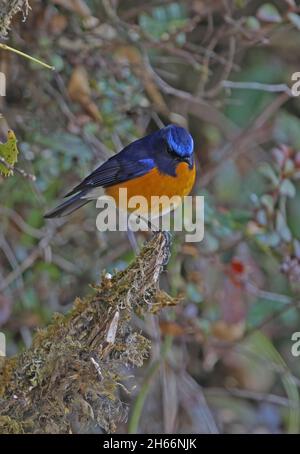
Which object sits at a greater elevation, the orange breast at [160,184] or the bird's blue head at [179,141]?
the bird's blue head at [179,141]

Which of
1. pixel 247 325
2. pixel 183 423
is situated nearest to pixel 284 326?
pixel 247 325

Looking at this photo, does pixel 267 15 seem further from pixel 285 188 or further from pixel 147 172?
pixel 147 172

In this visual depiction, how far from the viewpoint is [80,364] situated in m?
2.42

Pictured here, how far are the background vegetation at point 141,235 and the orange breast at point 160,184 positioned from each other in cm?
28

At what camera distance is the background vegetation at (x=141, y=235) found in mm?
4305

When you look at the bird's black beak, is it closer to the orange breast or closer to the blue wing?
the orange breast

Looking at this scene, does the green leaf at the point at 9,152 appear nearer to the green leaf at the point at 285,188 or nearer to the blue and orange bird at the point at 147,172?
the blue and orange bird at the point at 147,172

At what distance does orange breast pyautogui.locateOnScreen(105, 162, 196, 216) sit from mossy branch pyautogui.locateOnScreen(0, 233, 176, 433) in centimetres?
139

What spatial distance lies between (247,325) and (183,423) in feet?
2.40

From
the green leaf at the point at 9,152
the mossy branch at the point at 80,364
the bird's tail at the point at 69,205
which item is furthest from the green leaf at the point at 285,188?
the green leaf at the point at 9,152

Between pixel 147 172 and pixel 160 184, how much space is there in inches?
4.0

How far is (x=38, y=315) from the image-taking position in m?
4.56

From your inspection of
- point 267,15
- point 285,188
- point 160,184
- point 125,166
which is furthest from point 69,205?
point 267,15

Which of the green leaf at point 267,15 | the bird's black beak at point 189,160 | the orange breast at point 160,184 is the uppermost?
the green leaf at point 267,15
